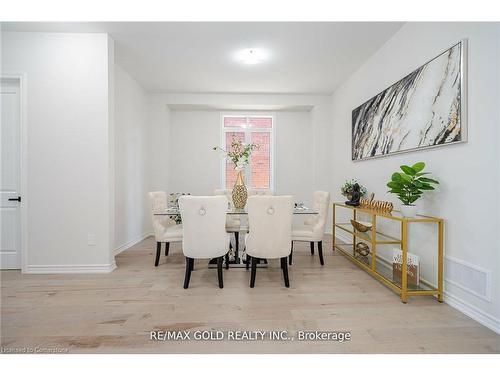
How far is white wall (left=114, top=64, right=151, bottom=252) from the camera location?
143 inches

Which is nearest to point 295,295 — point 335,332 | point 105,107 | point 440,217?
point 335,332

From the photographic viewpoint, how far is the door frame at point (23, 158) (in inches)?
106

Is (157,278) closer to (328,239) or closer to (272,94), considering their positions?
(328,239)

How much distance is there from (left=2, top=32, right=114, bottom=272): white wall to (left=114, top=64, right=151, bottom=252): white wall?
30.2 inches

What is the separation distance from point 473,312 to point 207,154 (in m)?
4.49

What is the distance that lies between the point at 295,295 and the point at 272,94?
3734 millimetres

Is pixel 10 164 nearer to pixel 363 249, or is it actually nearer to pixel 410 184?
pixel 410 184

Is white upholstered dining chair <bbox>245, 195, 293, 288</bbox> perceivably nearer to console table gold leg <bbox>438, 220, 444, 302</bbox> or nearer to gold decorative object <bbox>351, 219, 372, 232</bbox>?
gold decorative object <bbox>351, 219, 372, 232</bbox>

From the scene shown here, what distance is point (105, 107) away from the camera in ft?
9.02

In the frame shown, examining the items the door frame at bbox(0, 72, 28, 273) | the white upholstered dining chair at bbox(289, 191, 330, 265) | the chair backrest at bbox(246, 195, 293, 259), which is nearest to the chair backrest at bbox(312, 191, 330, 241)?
the white upholstered dining chair at bbox(289, 191, 330, 265)

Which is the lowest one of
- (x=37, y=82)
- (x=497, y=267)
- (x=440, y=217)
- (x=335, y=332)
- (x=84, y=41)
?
(x=335, y=332)

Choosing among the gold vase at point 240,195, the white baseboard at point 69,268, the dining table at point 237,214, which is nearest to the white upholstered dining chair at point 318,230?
the dining table at point 237,214

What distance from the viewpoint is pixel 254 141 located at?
5180 millimetres

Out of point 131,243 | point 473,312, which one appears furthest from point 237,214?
point 131,243
